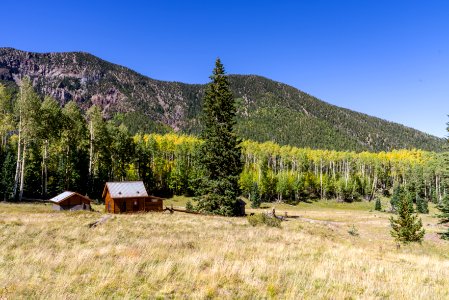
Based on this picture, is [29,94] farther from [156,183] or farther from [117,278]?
[156,183]

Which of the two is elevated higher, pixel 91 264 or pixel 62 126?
pixel 62 126

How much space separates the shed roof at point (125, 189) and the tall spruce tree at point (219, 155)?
1015 centimetres

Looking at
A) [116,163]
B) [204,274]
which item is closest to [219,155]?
[204,274]

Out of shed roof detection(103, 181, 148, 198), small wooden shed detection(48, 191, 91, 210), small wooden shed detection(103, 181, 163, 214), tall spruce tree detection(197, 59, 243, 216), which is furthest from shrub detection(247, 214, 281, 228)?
small wooden shed detection(48, 191, 91, 210)

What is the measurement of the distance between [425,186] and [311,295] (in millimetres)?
127493

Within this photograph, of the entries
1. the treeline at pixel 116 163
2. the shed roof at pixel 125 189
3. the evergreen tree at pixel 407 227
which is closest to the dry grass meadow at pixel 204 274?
the evergreen tree at pixel 407 227

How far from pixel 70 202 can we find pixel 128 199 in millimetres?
6579

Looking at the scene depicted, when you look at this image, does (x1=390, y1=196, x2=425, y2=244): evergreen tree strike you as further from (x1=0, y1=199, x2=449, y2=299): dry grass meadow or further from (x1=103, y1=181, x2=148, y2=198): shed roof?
(x1=103, y1=181, x2=148, y2=198): shed roof

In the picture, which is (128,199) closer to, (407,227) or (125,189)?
(125,189)

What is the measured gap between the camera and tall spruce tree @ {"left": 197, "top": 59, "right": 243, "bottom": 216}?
1337 inches

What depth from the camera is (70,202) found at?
126ft

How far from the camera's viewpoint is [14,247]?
13.4 m

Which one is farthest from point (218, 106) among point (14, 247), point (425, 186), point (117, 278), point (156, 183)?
point (425, 186)

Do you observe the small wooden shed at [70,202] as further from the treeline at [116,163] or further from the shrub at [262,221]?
the shrub at [262,221]
